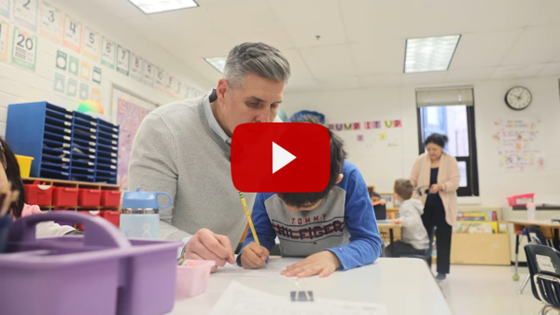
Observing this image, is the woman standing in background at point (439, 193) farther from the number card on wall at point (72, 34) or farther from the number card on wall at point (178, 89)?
the number card on wall at point (72, 34)

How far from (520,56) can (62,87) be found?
5083mm

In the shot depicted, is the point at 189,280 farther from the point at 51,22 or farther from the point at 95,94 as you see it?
the point at 95,94

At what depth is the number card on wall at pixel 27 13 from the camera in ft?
9.03

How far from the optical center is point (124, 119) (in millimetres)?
3975

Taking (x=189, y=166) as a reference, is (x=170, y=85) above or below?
above

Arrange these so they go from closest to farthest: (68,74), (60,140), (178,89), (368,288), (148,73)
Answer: (368,288), (60,140), (68,74), (148,73), (178,89)

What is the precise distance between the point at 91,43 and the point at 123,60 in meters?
0.45

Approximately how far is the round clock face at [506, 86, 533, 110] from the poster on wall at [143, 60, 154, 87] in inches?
195

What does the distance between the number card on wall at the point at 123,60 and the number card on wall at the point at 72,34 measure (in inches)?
20.3

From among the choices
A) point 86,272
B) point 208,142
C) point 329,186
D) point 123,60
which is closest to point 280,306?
point 86,272

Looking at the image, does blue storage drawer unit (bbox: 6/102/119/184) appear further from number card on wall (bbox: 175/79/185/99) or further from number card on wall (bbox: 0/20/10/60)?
number card on wall (bbox: 175/79/185/99)

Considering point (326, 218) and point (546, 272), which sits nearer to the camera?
point (326, 218)

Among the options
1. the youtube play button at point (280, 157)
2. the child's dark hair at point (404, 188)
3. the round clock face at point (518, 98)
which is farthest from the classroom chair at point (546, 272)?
the round clock face at point (518, 98)

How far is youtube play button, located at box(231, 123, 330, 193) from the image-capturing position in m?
1.15
